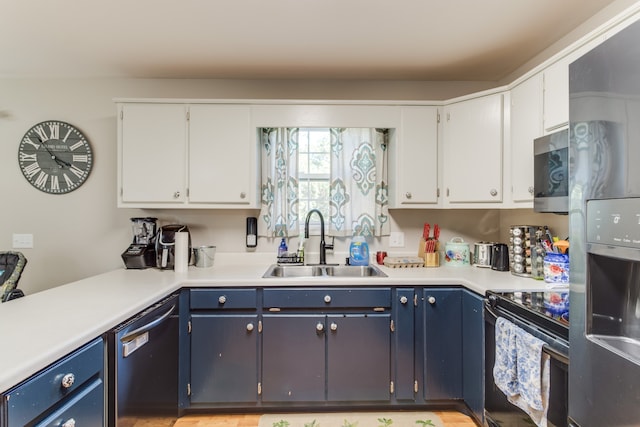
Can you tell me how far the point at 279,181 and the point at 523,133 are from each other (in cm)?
166

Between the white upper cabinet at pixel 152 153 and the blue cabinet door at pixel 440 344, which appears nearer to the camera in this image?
the blue cabinet door at pixel 440 344

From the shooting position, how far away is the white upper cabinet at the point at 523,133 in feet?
5.94

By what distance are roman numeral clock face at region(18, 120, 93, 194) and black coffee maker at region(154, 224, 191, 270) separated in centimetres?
90

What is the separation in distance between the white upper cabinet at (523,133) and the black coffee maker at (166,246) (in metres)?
2.24

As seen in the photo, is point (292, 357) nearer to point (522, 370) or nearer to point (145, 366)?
point (145, 366)

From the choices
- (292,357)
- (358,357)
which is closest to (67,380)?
(292,357)

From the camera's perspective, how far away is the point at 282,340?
196 centimetres

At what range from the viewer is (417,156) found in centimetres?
235

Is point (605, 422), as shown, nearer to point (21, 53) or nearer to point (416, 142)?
point (416, 142)

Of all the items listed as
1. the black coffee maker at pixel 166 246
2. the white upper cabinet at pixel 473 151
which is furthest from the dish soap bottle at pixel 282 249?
the white upper cabinet at pixel 473 151

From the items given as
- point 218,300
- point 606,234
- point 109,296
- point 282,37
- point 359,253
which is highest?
point 282,37

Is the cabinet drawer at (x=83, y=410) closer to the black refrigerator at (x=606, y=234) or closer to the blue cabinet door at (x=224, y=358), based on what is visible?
the blue cabinet door at (x=224, y=358)

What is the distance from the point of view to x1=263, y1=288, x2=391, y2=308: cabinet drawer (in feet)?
6.43

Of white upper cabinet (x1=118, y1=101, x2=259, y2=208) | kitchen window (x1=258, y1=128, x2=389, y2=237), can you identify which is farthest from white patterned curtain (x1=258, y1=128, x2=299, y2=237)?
white upper cabinet (x1=118, y1=101, x2=259, y2=208)
